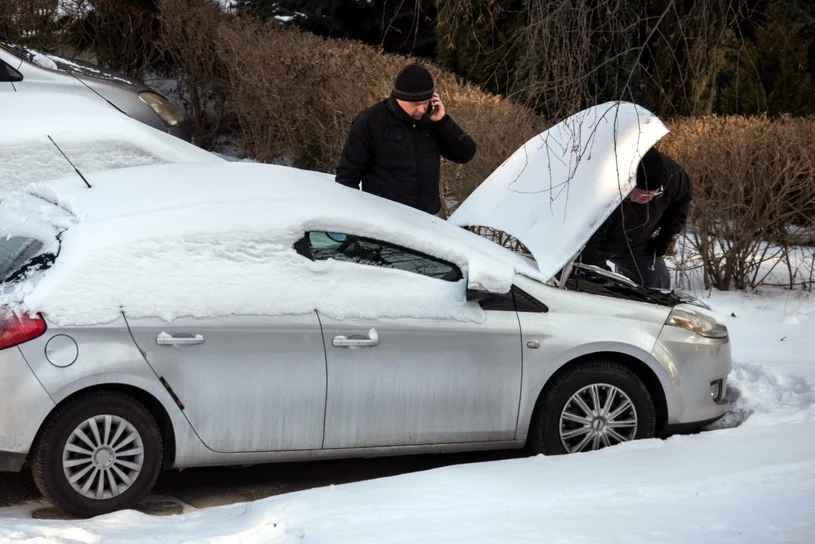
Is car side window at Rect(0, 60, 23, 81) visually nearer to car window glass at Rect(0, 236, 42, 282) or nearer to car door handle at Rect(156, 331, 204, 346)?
car window glass at Rect(0, 236, 42, 282)

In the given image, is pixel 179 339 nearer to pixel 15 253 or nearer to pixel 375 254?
pixel 15 253

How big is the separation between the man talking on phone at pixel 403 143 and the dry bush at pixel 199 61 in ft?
23.7

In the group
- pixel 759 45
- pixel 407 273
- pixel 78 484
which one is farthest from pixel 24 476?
pixel 759 45

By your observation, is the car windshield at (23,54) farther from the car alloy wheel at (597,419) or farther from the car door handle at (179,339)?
the car alloy wheel at (597,419)

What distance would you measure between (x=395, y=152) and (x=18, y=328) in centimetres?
275

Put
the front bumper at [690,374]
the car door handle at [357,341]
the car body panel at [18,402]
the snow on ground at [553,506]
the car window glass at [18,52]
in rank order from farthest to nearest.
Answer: the car window glass at [18,52] → the front bumper at [690,374] → the car door handle at [357,341] → the car body panel at [18,402] → the snow on ground at [553,506]

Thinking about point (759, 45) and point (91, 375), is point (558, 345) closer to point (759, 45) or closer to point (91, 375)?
point (91, 375)

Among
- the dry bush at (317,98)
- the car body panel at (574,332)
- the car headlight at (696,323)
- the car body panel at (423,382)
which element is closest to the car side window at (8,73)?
the dry bush at (317,98)

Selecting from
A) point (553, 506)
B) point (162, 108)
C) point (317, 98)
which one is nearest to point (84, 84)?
point (162, 108)

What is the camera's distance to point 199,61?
587 inches

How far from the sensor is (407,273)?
18.4 ft

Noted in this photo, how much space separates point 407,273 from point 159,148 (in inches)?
128

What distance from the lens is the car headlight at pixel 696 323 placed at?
608 cm

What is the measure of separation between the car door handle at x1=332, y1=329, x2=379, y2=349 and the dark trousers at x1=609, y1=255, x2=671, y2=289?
261 centimetres
